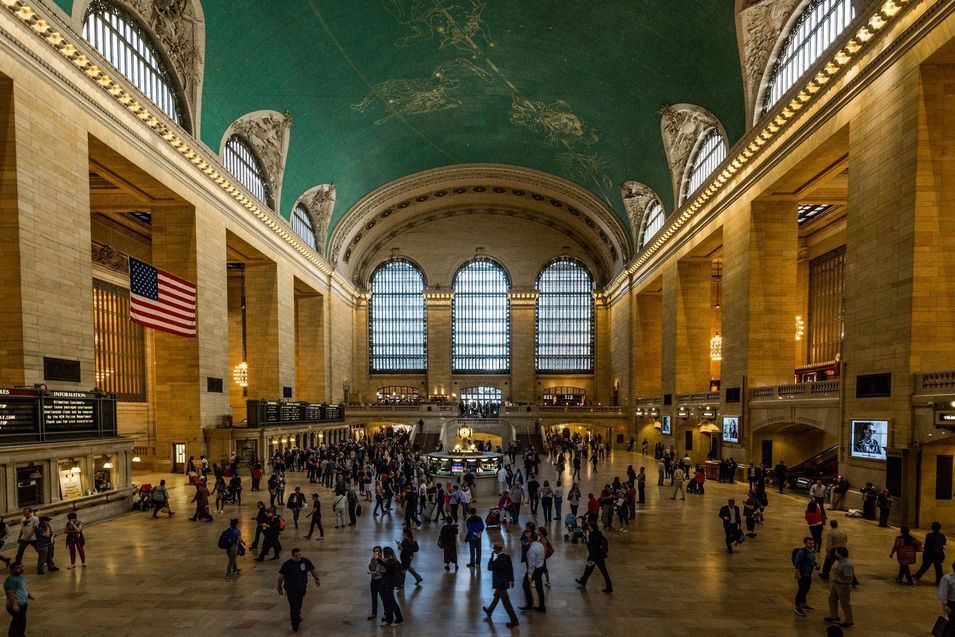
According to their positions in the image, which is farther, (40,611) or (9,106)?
(9,106)

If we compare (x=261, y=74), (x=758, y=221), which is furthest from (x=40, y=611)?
(x=758, y=221)

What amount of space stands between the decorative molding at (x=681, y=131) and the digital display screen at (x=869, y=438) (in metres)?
12.8

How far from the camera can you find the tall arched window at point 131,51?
16.6 meters

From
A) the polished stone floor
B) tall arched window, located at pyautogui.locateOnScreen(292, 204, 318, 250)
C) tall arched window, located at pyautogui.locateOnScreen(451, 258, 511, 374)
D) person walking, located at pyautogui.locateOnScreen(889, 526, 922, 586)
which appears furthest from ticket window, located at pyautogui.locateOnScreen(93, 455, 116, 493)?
tall arched window, located at pyautogui.locateOnScreen(451, 258, 511, 374)

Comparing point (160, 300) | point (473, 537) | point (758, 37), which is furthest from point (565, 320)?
point (473, 537)

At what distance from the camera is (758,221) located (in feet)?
70.6

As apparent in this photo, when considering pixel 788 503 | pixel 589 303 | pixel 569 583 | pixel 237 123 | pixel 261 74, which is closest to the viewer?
pixel 569 583

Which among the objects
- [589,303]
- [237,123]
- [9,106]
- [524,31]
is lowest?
[589,303]

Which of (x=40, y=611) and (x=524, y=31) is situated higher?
(x=524, y=31)

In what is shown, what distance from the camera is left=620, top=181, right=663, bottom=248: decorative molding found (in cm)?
3381

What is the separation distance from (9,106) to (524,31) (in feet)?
56.1

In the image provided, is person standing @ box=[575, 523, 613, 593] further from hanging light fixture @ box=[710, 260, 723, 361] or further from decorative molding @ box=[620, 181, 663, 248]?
decorative molding @ box=[620, 181, 663, 248]

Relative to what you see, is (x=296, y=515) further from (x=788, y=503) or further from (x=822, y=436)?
(x=822, y=436)

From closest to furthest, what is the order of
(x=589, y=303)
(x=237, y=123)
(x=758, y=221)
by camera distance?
(x=758, y=221) < (x=237, y=123) < (x=589, y=303)
